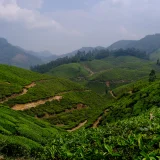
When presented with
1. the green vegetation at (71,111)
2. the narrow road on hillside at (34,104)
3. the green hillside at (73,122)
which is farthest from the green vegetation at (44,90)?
the green vegetation at (71,111)

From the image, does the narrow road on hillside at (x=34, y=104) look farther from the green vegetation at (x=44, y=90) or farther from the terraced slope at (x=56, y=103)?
the green vegetation at (x=44, y=90)

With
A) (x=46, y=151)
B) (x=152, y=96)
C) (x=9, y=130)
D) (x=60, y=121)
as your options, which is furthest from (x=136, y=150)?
(x=60, y=121)

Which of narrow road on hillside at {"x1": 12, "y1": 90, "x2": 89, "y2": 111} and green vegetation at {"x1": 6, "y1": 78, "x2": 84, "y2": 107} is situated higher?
green vegetation at {"x1": 6, "y1": 78, "x2": 84, "y2": 107}

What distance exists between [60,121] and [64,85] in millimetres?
48647

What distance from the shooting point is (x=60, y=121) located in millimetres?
78875

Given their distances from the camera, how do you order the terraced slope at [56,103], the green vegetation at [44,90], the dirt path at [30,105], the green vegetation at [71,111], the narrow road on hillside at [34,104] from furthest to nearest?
the green vegetation at [44,90], the narrow road on hillside at [34,104], the dirt path at [30,105], the terraced slope at [56,103], the green vegetation at [71,111]

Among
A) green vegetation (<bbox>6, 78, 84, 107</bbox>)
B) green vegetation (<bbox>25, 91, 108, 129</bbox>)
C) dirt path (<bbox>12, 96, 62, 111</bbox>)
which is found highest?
green vegetation (<bbox>6, 78, 84, 107</bbox>)

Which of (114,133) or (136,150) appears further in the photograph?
(114,133)

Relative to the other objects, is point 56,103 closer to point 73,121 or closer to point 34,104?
point 34,104

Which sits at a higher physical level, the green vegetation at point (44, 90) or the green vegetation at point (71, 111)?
the green vegetation at point (44, 90)

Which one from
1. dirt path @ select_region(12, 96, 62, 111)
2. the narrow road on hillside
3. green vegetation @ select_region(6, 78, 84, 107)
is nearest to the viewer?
dirt path @ select_region(12, 96, 62, 111)

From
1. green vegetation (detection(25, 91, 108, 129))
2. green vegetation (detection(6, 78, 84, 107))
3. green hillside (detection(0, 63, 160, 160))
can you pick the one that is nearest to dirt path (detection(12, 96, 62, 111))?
green hillside (detection(0, 63, 160, 160))

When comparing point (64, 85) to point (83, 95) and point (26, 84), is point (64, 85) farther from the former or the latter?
point (26, 84)

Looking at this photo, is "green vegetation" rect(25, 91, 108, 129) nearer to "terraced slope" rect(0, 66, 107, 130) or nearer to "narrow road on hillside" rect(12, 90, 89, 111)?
"terraced slope" rect(0, 66, 107, 130)
